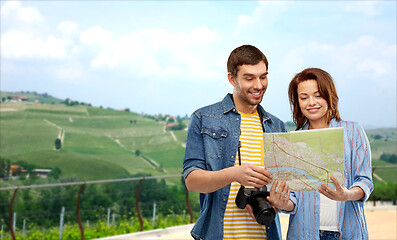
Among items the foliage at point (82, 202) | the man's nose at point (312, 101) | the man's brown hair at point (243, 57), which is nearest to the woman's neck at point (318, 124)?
the man's nose at point (312, 101)

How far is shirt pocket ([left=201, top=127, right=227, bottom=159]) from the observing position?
2.37 m

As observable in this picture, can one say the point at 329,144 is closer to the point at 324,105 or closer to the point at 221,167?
the point at 324,105

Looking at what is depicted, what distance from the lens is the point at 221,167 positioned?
7.86ft

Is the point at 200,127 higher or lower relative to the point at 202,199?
higher

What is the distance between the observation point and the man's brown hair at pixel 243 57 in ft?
7.72

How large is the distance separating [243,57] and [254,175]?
58 cm

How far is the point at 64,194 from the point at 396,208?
148 ft

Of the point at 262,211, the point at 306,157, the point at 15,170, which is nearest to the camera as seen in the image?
the point at 306,157

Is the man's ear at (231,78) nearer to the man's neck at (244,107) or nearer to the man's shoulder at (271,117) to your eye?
the man's neck at (244,107)

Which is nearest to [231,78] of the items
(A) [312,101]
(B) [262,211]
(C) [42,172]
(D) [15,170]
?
(A) [312,101]

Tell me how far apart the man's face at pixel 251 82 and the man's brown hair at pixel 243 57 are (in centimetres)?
2

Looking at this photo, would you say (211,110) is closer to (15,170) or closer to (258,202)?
(258,202)

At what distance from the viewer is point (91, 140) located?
258 ft

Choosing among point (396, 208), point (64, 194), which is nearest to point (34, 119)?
point (64, 194)
